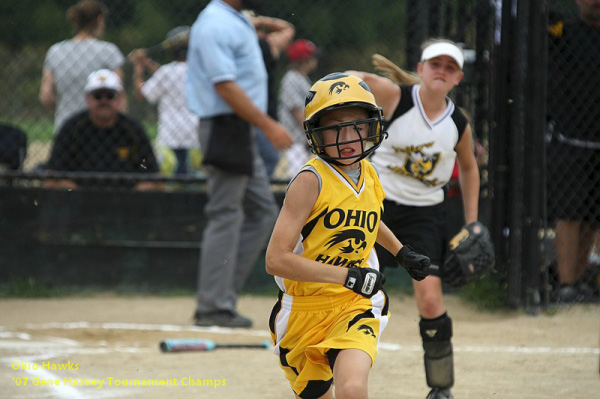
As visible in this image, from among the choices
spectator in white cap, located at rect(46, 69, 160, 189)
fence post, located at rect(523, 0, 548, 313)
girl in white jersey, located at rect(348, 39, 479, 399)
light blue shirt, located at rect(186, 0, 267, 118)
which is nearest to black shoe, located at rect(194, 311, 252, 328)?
light blue shirt, located at rect(186, 0, 267, 118)

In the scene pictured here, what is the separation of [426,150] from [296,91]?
435 cm

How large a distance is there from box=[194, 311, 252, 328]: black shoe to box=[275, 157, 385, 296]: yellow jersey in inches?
108

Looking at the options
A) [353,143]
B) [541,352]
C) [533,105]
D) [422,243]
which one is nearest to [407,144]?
[422,243]

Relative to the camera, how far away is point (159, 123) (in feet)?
28.1

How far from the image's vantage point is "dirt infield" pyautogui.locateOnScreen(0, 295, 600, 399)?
4590 mm

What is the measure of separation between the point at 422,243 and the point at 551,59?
293cm

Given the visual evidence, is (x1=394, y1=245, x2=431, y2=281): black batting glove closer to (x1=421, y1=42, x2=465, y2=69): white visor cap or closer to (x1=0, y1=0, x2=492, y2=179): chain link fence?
(x1=421, y1=42, x2=465, y2=69): white visor cap

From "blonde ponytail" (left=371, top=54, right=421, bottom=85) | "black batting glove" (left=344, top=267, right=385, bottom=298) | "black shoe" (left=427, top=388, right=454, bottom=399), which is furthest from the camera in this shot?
"blonde ponytail" (left=371, top=54, right=421, bottom=85)

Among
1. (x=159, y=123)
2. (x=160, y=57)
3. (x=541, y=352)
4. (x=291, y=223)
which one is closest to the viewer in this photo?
(x=291, y=223)

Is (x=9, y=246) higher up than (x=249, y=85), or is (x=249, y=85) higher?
(x=249, y=85)

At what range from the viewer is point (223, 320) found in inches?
243

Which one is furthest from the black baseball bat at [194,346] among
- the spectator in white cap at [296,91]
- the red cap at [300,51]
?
the red cap at [300,51]

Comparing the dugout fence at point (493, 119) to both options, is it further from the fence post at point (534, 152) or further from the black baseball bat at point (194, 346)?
the black baseball bat at point (194, 346)

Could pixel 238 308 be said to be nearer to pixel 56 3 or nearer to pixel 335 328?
pixel 335 328
